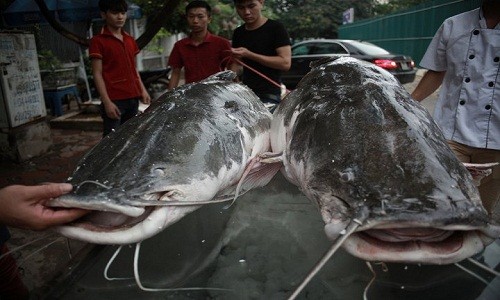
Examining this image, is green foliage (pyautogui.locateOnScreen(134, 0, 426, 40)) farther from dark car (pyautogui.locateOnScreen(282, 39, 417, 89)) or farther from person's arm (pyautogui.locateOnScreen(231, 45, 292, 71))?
person's arm (pyautogui.locateOnScreen(231, 45, 292, 71))

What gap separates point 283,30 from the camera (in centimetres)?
363

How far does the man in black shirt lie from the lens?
3.51 metres

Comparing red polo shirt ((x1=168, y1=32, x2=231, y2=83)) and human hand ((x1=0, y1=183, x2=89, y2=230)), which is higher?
red polo shirt ((x1=168, y1=32, x2=231, y2=83))

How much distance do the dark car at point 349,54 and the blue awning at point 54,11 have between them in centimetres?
553

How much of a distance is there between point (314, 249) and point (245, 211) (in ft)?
1.66

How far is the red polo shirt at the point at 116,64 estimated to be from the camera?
4188 mm

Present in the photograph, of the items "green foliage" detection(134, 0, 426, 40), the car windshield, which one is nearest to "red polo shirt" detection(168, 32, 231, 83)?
the car windshield

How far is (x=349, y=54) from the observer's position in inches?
406

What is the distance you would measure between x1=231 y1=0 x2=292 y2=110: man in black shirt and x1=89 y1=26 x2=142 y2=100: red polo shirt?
1348 millimetres

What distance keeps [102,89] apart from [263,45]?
5.76ft

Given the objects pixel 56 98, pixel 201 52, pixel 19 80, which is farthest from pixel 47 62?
pixel 201 52

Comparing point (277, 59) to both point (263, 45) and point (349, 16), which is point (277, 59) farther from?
point (349, 16)

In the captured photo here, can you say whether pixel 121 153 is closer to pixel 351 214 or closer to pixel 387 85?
pixel 351 214

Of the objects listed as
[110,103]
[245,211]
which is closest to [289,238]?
[245,211]
